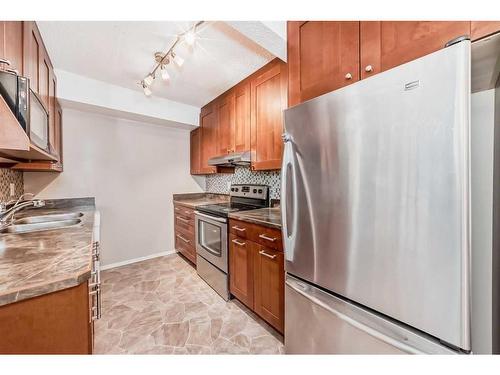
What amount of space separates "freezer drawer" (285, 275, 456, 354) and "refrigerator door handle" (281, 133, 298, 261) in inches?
9.0

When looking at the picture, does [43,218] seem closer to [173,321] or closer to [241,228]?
[173,321]

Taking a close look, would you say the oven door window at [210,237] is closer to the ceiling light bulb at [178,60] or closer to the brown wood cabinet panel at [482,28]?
the ceiling light bulb at [178,60]

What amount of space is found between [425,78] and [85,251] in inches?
63.1

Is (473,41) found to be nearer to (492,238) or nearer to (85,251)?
(492,238)

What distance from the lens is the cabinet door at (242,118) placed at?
7.64 ft

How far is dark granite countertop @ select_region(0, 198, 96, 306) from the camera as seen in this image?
695mm

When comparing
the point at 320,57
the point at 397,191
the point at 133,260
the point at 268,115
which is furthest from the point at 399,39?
the point at 133,260

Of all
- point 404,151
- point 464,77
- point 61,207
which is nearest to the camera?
point 464,77

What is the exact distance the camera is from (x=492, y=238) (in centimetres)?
75

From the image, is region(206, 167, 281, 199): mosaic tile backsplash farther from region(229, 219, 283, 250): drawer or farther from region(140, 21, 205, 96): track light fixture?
region(140, 21, 205, 96): track light fixture

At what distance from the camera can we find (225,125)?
8.89 ft

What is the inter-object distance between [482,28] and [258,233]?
1.54 meters

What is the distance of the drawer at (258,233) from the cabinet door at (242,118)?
2.88ft
